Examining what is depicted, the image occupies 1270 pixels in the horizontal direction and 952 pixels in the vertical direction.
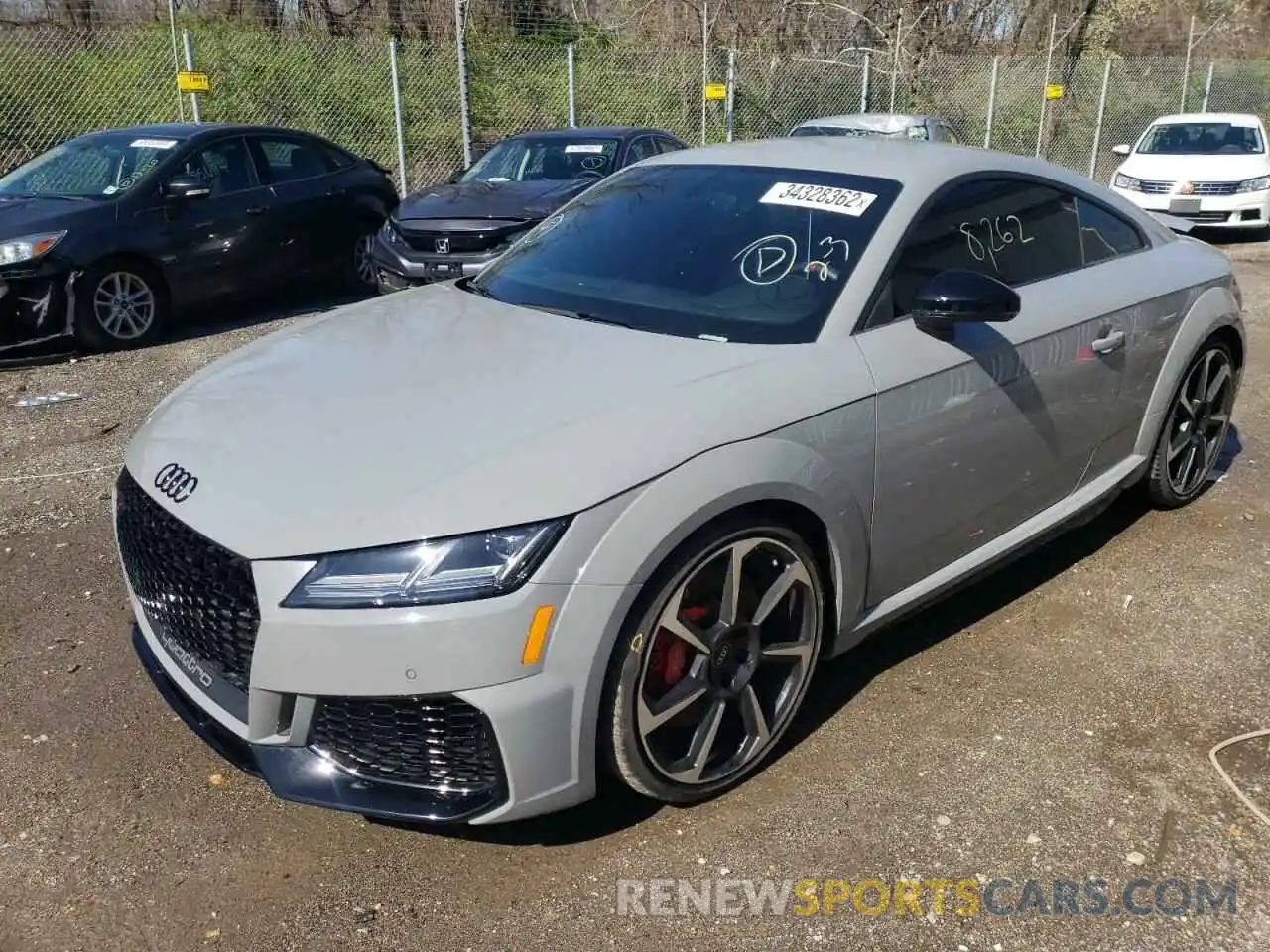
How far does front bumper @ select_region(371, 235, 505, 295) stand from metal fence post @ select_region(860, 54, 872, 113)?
1212 cm

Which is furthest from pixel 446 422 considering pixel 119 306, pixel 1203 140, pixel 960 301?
pixel 1203 140

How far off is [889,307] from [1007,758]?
4.32 ft

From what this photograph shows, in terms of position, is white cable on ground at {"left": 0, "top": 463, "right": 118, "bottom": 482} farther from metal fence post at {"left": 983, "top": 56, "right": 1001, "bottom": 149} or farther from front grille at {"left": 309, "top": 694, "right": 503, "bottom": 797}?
metal fence post at {"left": 983, "top": 56, "right": 1001, "bottom": 149}

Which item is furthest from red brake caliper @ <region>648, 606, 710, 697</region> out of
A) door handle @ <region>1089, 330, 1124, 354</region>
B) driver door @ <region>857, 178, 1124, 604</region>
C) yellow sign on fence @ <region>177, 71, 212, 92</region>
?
yellow sign on fence @ <region>177, 71, 212, 92</region>

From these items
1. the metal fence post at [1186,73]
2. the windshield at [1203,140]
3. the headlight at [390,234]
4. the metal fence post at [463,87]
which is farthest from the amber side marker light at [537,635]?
the metal fence post at [1186,73]

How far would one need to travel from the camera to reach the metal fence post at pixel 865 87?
18.1 meters

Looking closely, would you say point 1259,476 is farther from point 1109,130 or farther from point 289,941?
point 1109,130

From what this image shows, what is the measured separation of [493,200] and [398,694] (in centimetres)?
659

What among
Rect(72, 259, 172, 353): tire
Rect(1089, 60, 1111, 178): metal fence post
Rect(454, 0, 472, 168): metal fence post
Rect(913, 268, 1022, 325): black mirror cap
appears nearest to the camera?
Rect(913, 268, 1022, 325): black mirror cap

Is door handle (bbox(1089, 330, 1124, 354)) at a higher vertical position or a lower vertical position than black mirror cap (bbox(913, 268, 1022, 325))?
lower

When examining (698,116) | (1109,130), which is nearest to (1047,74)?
(1109,130)

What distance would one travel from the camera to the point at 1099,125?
63.1 ft

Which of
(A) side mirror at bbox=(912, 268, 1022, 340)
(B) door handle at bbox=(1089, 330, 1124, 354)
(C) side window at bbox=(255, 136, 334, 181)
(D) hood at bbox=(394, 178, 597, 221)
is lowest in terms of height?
(D) hood at bbox=(394, 178, 597, 221)

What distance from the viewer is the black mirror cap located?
3.12 m
